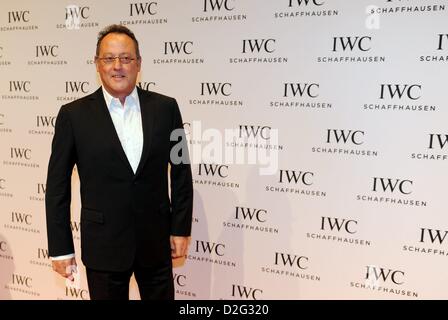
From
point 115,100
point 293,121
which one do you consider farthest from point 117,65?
point 293,121

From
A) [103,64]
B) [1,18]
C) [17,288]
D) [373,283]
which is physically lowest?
[17,288]

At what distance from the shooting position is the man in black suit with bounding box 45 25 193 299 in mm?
1578

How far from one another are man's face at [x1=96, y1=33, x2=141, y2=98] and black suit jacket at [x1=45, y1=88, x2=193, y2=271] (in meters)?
0.09

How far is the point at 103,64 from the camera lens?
5.20 ft

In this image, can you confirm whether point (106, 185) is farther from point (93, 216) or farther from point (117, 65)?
point (117, 65)

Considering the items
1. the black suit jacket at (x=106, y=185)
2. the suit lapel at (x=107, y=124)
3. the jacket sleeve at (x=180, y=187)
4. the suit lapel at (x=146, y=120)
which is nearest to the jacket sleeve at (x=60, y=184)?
the black suit jacket at (x=106, y=185)

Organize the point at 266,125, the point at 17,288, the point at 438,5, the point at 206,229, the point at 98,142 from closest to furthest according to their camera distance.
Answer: the point at 98,142
the point at 438,5
the point at 266,125
the point at 206,229
the point at 17,288

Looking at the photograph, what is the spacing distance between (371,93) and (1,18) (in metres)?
2.31

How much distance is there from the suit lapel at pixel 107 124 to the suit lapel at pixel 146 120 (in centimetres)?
7

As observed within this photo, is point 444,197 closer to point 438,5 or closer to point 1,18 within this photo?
point 438,5

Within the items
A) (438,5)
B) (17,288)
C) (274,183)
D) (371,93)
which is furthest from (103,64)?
(17,288)

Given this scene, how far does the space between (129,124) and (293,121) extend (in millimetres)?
876

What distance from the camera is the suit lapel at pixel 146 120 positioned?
1.59 m

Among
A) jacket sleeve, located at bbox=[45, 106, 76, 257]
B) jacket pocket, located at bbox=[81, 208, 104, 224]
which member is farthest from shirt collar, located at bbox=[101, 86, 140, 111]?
jacket pocket, located at bbox=[81, 208, 104, 224]
